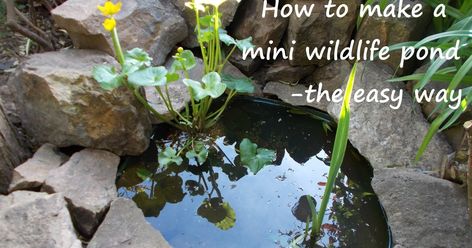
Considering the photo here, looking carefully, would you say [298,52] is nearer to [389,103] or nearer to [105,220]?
[389,103]

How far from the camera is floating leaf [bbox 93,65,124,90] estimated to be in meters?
1.80

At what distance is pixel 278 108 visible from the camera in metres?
2.46

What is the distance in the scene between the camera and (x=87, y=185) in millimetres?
1815

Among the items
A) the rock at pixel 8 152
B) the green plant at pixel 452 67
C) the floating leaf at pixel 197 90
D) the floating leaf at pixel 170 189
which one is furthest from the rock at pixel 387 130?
the rock at pixel 8 152

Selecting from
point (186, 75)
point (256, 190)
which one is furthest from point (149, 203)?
point (186, 75)

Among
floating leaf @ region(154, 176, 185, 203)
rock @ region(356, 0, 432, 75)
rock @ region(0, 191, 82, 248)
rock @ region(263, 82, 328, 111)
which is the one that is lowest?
floating leaf @ region(154, 176, 185, 203)

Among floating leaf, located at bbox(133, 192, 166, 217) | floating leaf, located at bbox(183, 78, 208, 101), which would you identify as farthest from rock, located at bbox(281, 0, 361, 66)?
floating leaf, located at bbox(133, 192, 166, 217)

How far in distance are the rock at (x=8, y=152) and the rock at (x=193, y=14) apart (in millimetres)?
1001

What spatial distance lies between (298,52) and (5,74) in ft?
4.82

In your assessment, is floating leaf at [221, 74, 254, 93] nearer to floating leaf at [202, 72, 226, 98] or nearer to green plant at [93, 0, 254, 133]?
green plant at [93, 0, 254, 133]

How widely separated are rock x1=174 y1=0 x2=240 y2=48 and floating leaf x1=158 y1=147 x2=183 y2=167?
0.75m

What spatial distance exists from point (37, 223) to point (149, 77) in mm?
637

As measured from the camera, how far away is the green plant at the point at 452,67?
165 centimetres

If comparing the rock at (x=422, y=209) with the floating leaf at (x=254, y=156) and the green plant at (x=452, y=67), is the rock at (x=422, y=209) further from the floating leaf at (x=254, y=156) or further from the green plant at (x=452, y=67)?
the floating leaf at (x=254, y=156)
